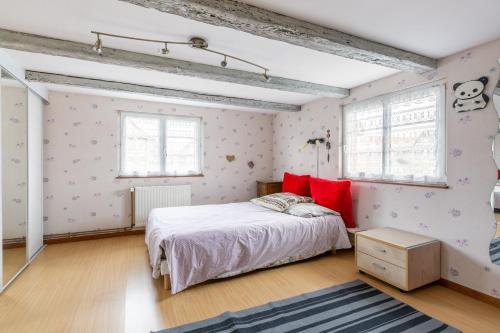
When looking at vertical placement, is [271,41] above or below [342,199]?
above

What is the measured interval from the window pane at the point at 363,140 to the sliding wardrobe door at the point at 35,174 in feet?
13.5

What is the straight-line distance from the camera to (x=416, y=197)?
2723 mm

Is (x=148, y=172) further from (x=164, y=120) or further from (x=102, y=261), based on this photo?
(x=102, y=261)

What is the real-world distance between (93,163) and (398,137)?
171 inches

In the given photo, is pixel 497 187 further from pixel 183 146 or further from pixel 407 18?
pixel 183 146

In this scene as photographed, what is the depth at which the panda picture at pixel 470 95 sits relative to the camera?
2209 millimetres

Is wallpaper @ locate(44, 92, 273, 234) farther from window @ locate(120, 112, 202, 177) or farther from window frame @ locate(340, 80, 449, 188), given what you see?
window frame @ locate(340, 80, 449, 188)

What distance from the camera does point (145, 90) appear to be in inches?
134

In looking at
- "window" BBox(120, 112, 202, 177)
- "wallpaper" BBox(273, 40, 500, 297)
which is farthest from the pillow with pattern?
"window" BBox(120, 112, 202, 177)

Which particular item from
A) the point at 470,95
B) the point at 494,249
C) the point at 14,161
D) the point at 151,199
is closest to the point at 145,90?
the point at 14,161

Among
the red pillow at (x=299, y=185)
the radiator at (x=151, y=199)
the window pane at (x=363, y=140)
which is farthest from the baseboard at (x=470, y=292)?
the radiator at (x=151, y=199)

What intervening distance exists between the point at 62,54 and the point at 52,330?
2.20 meters

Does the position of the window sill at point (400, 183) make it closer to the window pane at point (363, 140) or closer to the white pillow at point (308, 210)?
the window pane at point (363, 140)

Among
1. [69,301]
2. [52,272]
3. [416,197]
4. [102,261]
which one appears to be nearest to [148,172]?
[102,261]
